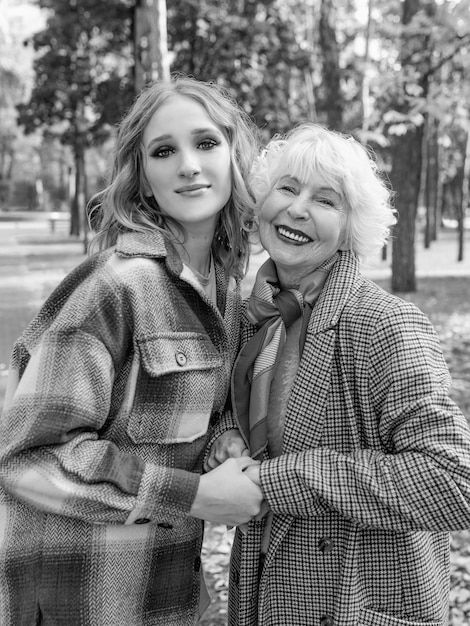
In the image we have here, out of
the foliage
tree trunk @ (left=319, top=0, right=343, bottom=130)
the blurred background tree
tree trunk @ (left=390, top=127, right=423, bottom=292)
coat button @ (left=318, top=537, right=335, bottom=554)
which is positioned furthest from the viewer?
the foliage

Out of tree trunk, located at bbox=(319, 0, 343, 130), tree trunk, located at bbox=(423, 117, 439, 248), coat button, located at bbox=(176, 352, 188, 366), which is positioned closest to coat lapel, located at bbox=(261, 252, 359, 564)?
coat button, located at bbox=(176, 352, 188, 366)

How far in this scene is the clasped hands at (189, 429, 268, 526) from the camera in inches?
71.0

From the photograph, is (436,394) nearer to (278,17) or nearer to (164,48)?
(164,48)

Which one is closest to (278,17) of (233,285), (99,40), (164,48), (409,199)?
(99,40)

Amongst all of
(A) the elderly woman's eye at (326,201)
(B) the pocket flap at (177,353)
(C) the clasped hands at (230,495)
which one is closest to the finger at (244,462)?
(C) the clasped hands at (230,495)

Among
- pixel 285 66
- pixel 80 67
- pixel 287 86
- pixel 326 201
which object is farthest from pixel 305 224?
pixel 80 67

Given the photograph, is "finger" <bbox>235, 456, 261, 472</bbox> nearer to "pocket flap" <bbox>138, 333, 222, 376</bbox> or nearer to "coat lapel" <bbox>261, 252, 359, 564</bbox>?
"coat lapel" <bbox>261, 252, 359, 564</bbox>

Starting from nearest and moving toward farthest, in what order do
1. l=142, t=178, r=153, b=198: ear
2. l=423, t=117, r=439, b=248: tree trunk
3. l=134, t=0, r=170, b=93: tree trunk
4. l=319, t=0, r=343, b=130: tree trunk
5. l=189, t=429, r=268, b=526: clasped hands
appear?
l=189, t=429, r=268, b=526: clasped hands, l=142, t=178, r=153, b=198: ear, l=134, t=0, r=170, b=93: tree trunk, l=319, t=0, r=343, b=130: tree trunk, l=423, t=117, r=439, b=248: tree trunk

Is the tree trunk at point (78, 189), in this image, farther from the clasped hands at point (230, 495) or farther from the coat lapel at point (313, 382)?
the clasped hands at point (230, 495)

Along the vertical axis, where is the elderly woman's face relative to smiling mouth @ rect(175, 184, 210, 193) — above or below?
below

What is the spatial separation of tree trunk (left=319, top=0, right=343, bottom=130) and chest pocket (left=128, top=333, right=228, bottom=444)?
11.9 m

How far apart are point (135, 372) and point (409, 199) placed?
447 inches

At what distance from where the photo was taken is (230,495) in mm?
1809

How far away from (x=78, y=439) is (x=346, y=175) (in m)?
1.07
